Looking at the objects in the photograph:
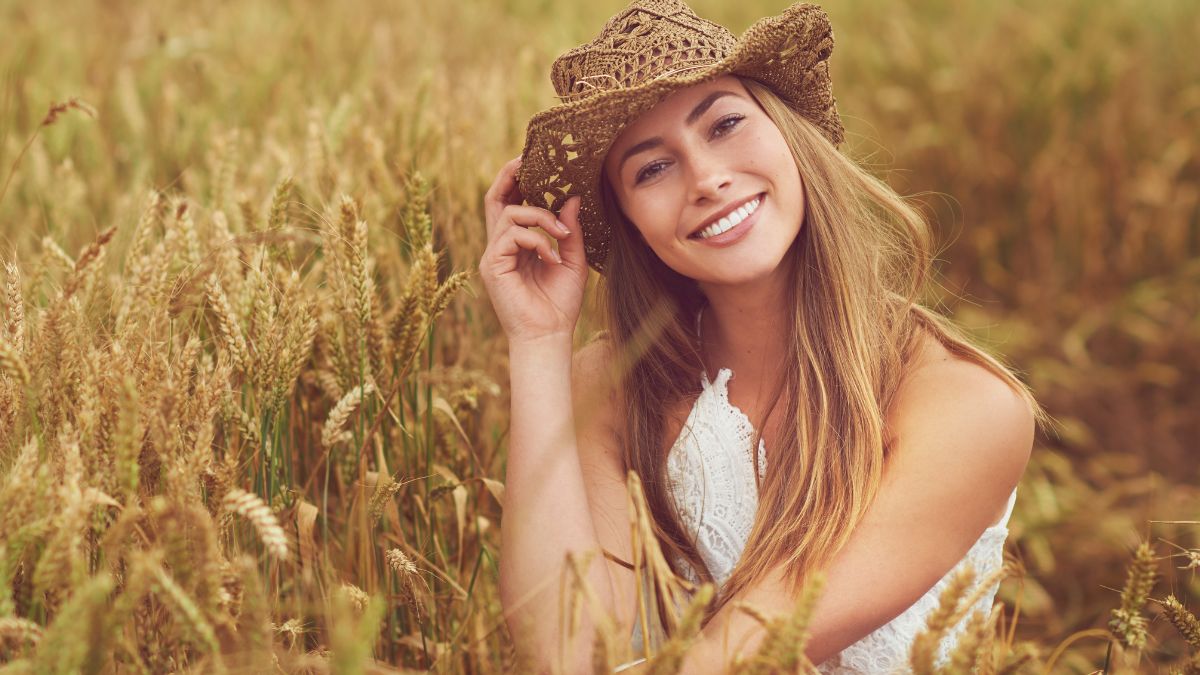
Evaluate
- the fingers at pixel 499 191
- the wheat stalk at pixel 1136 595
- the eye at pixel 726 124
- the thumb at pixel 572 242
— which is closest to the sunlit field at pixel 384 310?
the wheat stalk at pixel 1136 595

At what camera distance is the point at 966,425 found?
1.61 m

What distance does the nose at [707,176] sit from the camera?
1.69m

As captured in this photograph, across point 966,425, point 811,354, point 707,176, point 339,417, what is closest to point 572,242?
point 707,176

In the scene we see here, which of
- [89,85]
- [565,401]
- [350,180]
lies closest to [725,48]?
[565,401]

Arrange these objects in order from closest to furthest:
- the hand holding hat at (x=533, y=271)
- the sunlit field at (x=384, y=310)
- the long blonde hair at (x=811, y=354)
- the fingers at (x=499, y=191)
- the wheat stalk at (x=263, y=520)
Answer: the wheat stalk at (x=263, y=520) < the sunlit field at (x=384, y=310) < the long blonde hair at (x=811, y=354) < the hand holding hat at (x=533, y=271) < the fingers at (x=499, y=191)

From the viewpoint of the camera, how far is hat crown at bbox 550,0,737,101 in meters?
1.73

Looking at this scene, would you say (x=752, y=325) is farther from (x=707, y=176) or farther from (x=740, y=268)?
(x=707, y=176)

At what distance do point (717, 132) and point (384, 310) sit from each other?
38.2 inches

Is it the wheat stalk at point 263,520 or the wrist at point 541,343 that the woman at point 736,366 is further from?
the wheat stalk at point 263,520

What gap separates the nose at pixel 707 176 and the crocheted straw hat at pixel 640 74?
12cm

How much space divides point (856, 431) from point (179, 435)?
0.97m

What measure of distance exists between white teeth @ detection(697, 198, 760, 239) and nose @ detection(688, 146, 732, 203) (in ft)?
0.14

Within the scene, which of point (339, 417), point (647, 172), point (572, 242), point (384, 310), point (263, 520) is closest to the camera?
point (263, 520)

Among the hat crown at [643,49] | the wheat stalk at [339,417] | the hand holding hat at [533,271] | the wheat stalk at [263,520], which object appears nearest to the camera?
the wheat stalk at [263,520]
